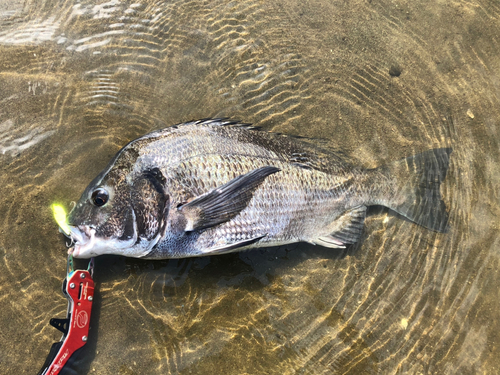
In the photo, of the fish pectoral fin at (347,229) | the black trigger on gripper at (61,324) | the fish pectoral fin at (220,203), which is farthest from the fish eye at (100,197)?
the fish pectoral fin at (347,229)

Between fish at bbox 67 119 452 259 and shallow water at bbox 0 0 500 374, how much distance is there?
390mm

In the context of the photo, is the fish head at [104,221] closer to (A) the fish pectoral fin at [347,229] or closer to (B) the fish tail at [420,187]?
(A) the fish pectoral fin at [347,229]

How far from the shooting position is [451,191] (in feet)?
11.3

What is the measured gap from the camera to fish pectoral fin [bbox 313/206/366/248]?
3.14m

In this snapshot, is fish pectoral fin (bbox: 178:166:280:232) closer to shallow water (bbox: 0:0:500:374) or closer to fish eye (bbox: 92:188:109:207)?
fish eye (bbox: 92:188:109:207)

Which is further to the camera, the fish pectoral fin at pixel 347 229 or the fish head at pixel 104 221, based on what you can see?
the fish pectoral fin at pixel 347 229

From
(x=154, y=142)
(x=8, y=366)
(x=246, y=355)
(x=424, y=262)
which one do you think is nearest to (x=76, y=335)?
(x=8, y=366)

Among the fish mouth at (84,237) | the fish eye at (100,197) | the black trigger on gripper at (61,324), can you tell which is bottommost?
the black trigger on gripper at (61,324)

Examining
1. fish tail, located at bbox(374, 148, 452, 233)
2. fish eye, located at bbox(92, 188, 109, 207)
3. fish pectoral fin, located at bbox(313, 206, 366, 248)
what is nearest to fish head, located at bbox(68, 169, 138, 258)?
fish eye, located at bbox(92, 188, 109, 207)

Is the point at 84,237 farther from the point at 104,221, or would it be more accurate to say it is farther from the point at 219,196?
the point at 219,196

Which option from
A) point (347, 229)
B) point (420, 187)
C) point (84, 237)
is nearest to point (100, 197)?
point (84, 237)

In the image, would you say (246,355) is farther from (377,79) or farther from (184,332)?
(377,79)

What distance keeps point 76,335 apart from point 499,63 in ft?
17.6

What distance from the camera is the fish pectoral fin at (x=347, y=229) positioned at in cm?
314
